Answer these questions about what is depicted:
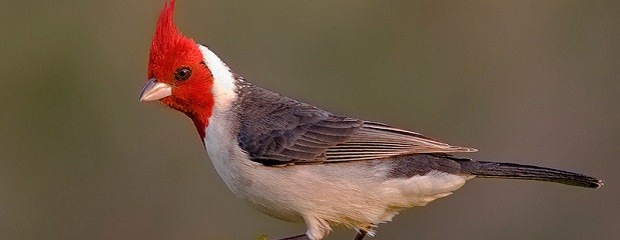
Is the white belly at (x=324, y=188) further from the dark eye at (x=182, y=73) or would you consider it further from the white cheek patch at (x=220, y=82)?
the dark eye at (x=182, y=73)

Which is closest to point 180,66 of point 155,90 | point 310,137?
point 155,90

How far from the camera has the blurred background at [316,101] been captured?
1284 centimetres

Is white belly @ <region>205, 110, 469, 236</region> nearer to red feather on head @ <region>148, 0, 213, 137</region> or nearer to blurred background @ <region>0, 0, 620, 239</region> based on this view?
red feather on head @ <region>148, 0, 213, 137</region>

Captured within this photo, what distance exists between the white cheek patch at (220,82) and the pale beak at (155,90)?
28 centimetres

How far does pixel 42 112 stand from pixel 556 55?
166 inches

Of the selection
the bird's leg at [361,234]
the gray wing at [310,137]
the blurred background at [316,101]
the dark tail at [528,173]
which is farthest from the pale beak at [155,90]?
the blurred background at [316,101]

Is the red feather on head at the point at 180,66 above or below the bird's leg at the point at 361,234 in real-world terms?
above

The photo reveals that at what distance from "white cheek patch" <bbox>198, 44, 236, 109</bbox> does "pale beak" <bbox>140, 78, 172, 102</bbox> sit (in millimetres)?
284

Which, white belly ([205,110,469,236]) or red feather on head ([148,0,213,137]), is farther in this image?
red feather on head ([148,0,213,137])

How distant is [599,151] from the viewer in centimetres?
1329

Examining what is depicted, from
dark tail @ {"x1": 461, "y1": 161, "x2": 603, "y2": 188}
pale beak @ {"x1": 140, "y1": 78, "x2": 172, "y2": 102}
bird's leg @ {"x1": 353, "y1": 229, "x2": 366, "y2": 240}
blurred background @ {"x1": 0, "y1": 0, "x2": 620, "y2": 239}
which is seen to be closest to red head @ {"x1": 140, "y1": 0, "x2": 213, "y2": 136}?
pale beak @ {"x1": 140, "y1": 78, "x2": 172, "y2": 102}

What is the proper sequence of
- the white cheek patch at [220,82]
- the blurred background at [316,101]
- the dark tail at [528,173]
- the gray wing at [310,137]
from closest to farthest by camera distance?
the dark tail at [528,173]
the gray wing at [310,137]
the white cheek patch at [220,82]
the blurred background at [316,101]

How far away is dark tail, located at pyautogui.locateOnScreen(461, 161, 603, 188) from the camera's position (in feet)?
29.4

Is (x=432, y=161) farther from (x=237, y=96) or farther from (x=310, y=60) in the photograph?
(x=310, y=60)
